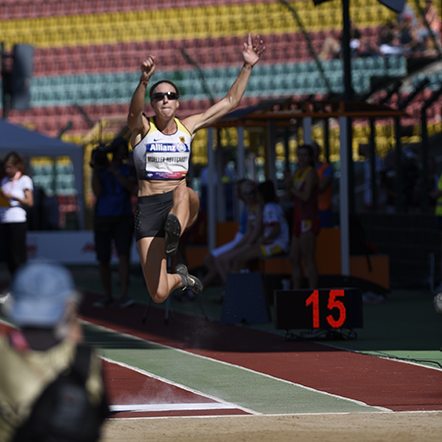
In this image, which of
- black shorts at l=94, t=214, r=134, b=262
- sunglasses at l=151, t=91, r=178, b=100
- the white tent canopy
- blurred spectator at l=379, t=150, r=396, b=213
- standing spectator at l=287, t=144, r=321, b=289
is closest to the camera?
sunglasses at l=151, t=91, r=178, b=100

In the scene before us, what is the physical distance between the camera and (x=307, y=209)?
1177cm

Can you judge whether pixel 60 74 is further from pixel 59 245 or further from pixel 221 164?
pixel 221 164

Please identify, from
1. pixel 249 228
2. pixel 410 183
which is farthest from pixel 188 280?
pixel 410 183

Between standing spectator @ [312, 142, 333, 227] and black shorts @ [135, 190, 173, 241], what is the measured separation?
5.54 metres

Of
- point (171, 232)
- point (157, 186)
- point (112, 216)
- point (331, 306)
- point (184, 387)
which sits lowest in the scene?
point (184, 387)

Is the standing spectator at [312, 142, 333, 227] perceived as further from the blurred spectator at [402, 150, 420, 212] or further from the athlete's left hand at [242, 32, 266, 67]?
the athlete's left hand at [242, 32, 266, 67]

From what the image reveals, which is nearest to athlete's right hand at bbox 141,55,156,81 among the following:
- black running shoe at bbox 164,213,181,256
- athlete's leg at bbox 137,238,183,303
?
black running shoe at bbox 164,213,181,256

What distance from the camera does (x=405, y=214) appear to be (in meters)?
15.8

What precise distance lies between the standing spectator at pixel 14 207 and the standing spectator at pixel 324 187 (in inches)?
145

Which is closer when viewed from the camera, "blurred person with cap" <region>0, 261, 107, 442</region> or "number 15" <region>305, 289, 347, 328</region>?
"blurred person with cap" <region>0, 261, 107, 442</region>

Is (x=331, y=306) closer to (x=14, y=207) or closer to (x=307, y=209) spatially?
(x=307, y=209)

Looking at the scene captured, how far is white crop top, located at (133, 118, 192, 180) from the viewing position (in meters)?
7.02

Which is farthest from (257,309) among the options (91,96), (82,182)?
(91,96)

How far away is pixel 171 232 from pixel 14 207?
220 inches
